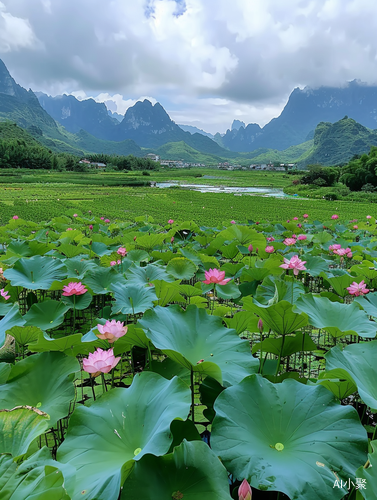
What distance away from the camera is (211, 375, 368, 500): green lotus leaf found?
86 cm

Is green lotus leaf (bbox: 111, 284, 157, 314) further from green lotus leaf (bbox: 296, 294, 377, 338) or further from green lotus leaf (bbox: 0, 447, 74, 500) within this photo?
green lotus leaf (bbox: 0, 447, 74, 500)

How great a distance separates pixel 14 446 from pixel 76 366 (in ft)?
1.31

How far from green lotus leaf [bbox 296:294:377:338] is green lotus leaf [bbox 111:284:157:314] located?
0.89m

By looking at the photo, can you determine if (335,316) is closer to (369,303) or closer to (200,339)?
(369,303)

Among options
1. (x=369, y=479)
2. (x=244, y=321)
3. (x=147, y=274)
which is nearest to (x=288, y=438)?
(x=369, y=479)

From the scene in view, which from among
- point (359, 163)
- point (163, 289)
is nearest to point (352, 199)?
point (359, 163)

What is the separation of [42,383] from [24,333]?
1.65ft

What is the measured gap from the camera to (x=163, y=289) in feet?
6.77

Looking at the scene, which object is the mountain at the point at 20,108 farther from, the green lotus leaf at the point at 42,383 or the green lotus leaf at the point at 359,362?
the green lotus leaf at the point at 359,362

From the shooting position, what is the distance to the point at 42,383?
1314mm

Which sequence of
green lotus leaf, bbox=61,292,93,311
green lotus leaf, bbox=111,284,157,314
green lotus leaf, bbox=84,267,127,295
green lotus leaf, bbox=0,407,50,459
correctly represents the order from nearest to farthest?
green lotus leaf, bbox=0,407,50,459
green lotus leaf, bbox=111,284,157,314
green lotus leaf, bbox=61,292,93,311
green lotus leaf, bbox=84,267,127,295

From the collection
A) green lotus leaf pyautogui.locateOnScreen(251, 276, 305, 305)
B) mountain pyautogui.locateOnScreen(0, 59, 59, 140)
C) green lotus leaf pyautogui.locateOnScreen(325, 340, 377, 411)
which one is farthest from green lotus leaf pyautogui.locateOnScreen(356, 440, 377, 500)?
mountain pyautogui.locateOnScreen(0, 59, 59, 140)

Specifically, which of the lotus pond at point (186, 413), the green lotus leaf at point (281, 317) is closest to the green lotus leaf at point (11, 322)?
the lotus pond at point (186, 413)

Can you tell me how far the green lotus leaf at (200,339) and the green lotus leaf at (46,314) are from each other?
3.00ft
